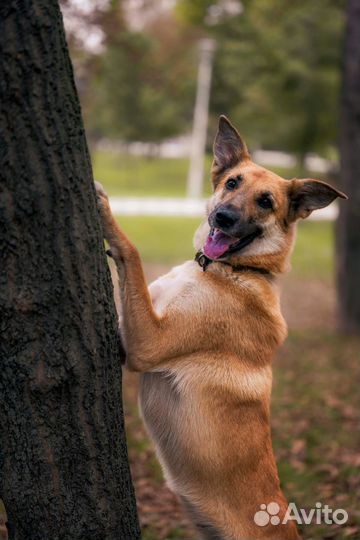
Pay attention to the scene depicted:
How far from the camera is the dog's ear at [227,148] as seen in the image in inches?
154

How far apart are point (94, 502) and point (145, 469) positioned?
281 cm

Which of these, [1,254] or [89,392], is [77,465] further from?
[1,254]

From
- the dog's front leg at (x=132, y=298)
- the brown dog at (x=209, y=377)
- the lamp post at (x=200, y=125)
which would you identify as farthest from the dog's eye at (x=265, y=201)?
the lamp post at (x=200, y=125)

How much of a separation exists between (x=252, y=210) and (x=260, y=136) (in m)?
24.1

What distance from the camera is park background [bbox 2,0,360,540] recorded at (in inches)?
218

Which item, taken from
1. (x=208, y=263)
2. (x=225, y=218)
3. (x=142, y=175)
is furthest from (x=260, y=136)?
(x=208, y=263)

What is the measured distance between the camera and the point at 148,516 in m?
4.66

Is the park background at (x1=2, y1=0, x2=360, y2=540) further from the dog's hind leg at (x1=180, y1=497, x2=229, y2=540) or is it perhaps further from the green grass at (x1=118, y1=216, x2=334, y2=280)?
the dog's hind leg at (x1=180, y1=497, x2=229, y2=540)

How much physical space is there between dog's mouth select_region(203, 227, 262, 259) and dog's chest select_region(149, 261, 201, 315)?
5.0 inches

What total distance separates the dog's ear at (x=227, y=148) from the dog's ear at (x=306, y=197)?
1.43 ft

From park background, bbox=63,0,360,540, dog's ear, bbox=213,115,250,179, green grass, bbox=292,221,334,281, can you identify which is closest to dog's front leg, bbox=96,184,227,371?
dog's ear, bbox=213,115,250,179

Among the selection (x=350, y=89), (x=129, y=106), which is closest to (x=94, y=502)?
(x=350, y=89)

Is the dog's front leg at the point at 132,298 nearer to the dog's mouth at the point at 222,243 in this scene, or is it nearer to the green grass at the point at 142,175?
the dog's mouth at the point at 222,243

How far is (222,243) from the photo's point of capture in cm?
354
